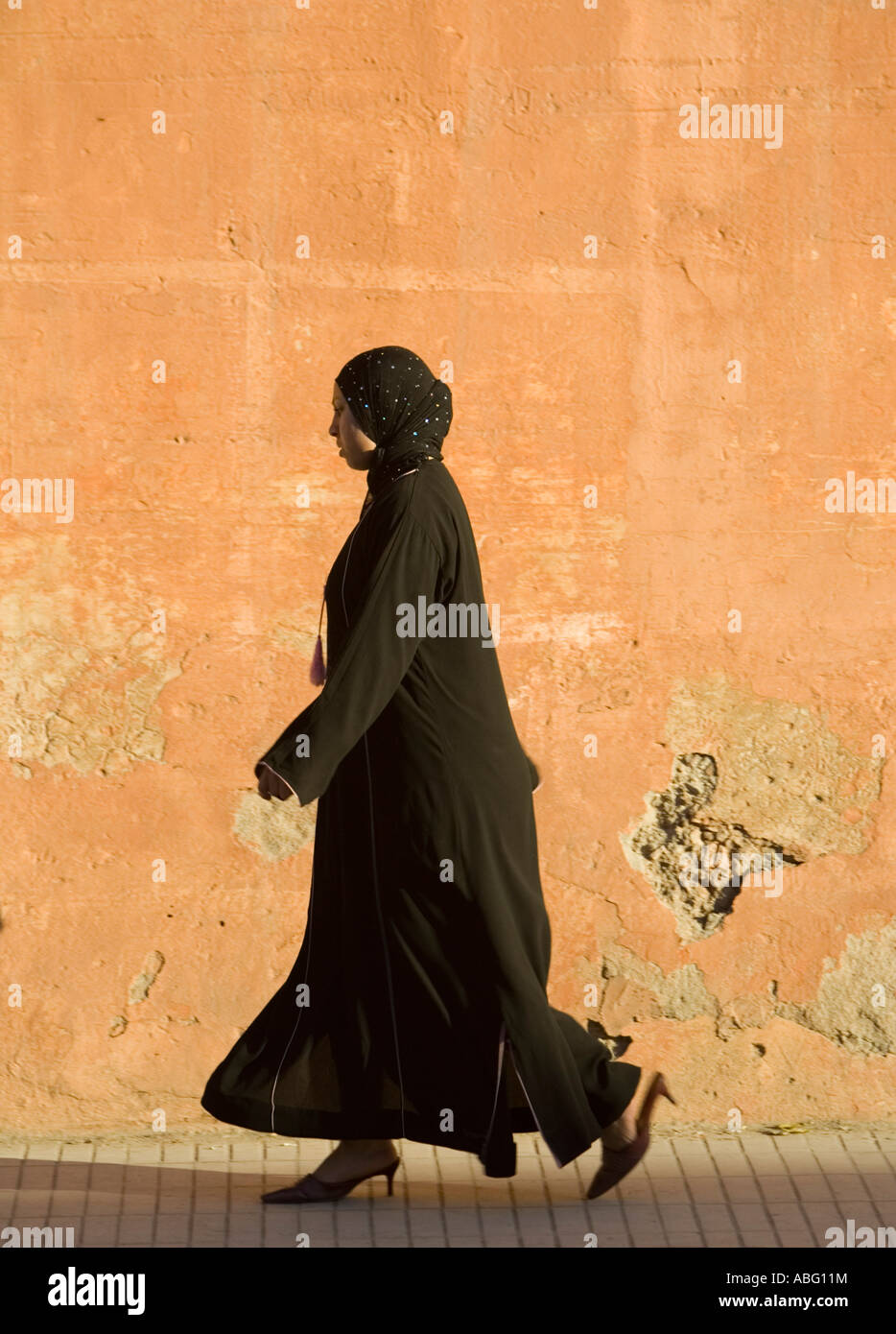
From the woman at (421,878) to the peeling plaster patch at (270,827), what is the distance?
0.70 m

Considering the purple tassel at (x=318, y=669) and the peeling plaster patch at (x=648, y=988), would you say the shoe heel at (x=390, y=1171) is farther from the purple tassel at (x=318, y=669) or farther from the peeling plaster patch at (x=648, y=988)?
the purple tassel at (x=318, y=669)

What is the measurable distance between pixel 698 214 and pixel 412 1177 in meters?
2.63

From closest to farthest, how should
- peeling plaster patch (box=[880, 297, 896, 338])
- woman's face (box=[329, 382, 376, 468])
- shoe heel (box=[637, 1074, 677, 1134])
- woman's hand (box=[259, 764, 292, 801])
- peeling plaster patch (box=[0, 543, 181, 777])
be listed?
woman's hand (box=[259, 764, 292, 801])
woman's face (box=[329, 382, 376, 468])
shoe heel (box=[637, 1074, 677, 1134])
peeling plaster patch (box=[0, 543, 181, 777])
peeling plaster patch (box=[880, 297, 896, 338])

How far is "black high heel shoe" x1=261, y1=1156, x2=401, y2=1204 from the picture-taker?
4.54 metres

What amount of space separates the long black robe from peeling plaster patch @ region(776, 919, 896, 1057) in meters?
0.98

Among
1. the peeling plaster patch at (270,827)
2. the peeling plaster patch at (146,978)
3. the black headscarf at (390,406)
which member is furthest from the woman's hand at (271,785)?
the peeling plaster patch at (146,978)

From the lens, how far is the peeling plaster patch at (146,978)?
16.8 ft

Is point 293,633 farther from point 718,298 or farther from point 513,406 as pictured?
point 718,298

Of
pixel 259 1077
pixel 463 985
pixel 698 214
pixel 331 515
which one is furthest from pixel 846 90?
pixel 259 1077

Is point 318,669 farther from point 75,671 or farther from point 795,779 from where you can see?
point 795,779

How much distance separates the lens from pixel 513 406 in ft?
17.0

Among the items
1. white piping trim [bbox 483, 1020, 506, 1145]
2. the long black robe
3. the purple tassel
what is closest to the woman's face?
the long black robe

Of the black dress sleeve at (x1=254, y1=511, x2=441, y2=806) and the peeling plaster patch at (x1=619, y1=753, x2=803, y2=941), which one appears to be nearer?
the black dress sleeve at (x1=254, y1=511, x2=441, y2=806)

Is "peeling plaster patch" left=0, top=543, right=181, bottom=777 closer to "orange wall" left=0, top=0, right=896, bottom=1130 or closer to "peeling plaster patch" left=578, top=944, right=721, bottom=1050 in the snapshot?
"orange wall" left=0, top=0, right=896, bottom=1130
